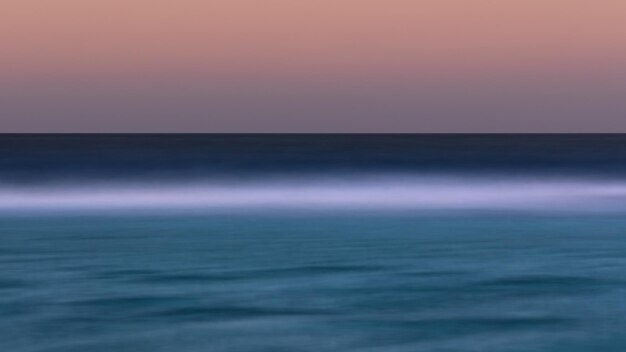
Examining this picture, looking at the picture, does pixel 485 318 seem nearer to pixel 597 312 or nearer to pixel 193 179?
pixel 597 312

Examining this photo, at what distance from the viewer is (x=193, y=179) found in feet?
68.0

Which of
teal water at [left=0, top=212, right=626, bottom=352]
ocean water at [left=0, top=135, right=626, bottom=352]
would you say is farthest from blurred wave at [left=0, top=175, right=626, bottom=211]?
teal water at [left=0, top=212, right=626, bottom=352]

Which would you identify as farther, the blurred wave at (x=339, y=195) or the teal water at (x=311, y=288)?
the blurred wave at (x=339, y=195)

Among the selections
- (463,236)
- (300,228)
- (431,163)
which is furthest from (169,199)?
(431,163)

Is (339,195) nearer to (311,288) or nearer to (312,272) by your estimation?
(312,272)

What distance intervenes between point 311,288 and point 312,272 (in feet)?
→ 1.76

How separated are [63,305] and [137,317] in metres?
0.59

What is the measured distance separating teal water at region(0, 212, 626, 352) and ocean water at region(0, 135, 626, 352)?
0.02m

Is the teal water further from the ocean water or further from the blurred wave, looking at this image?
the blurred wave

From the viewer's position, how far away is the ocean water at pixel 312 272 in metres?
5.43

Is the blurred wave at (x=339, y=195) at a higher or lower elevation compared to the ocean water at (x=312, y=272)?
higher

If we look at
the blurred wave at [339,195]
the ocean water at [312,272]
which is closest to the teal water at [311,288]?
the ocean water at [312,272]

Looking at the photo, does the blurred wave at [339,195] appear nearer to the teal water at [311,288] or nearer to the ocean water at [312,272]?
the ocean water at [312,272]

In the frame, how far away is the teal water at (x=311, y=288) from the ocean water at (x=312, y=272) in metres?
0.02
